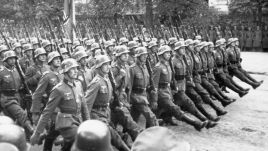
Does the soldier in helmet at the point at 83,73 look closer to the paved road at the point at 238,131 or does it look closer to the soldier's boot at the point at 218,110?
the paved road at the point at 238,131

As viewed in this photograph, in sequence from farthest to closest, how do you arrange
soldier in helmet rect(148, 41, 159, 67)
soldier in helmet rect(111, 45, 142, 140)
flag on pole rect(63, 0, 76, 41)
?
1. flag on pole rect(63, 0, 76, 41)
2. soldier in helmet rect(148, 41, 159, 67)
3. soldier in helmet rect(111, 45, 142, 140)

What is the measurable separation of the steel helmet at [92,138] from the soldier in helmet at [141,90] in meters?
4.63

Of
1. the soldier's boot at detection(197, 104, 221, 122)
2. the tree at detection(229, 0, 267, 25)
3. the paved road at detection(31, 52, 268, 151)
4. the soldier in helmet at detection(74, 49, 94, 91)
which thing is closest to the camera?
the paved road at detection(31, 52, 268, 151)

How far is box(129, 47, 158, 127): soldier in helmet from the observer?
7.90 metres

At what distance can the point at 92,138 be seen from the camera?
3.12 meters

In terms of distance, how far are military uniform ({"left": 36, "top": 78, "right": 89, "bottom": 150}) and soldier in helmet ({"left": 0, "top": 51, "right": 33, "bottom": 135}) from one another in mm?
1507

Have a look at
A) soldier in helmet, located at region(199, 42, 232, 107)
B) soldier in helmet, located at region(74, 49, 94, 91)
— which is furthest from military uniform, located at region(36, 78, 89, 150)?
soldier in helmet, located at region(199, 42, 232, 107)

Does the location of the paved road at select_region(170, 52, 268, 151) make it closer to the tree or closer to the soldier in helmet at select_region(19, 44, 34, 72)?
the soldier in helmet at select_region(19, 44, 34, 72)

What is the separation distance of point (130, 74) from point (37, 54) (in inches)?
83.7

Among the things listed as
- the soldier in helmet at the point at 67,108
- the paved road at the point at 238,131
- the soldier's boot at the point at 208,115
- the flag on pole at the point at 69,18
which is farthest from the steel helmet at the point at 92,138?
the flag on pole at the point at 69,18

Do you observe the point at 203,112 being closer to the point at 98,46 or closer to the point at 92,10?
the point at 98,46

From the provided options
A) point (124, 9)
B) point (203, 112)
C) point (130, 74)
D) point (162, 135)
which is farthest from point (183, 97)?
point (124, 9)

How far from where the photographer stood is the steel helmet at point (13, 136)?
9.67 ft

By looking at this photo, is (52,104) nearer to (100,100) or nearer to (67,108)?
(67,108)
